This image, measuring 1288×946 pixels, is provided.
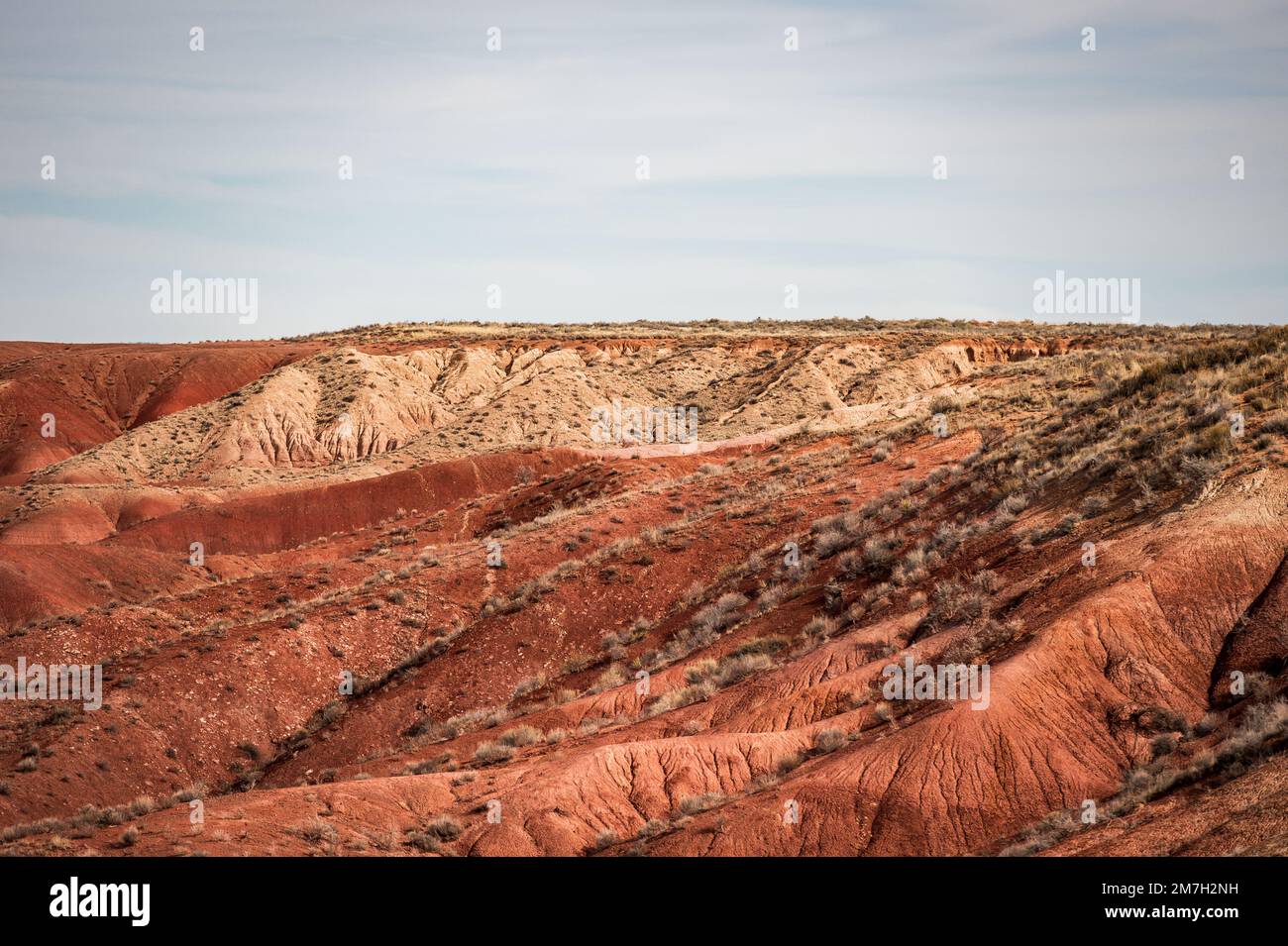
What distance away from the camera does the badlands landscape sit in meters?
12.8

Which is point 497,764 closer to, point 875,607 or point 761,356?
point 875,607

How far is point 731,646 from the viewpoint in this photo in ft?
68.1

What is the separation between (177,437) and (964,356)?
54691 mm

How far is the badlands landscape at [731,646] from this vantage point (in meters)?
12.8

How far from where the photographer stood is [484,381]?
82.4 meters
